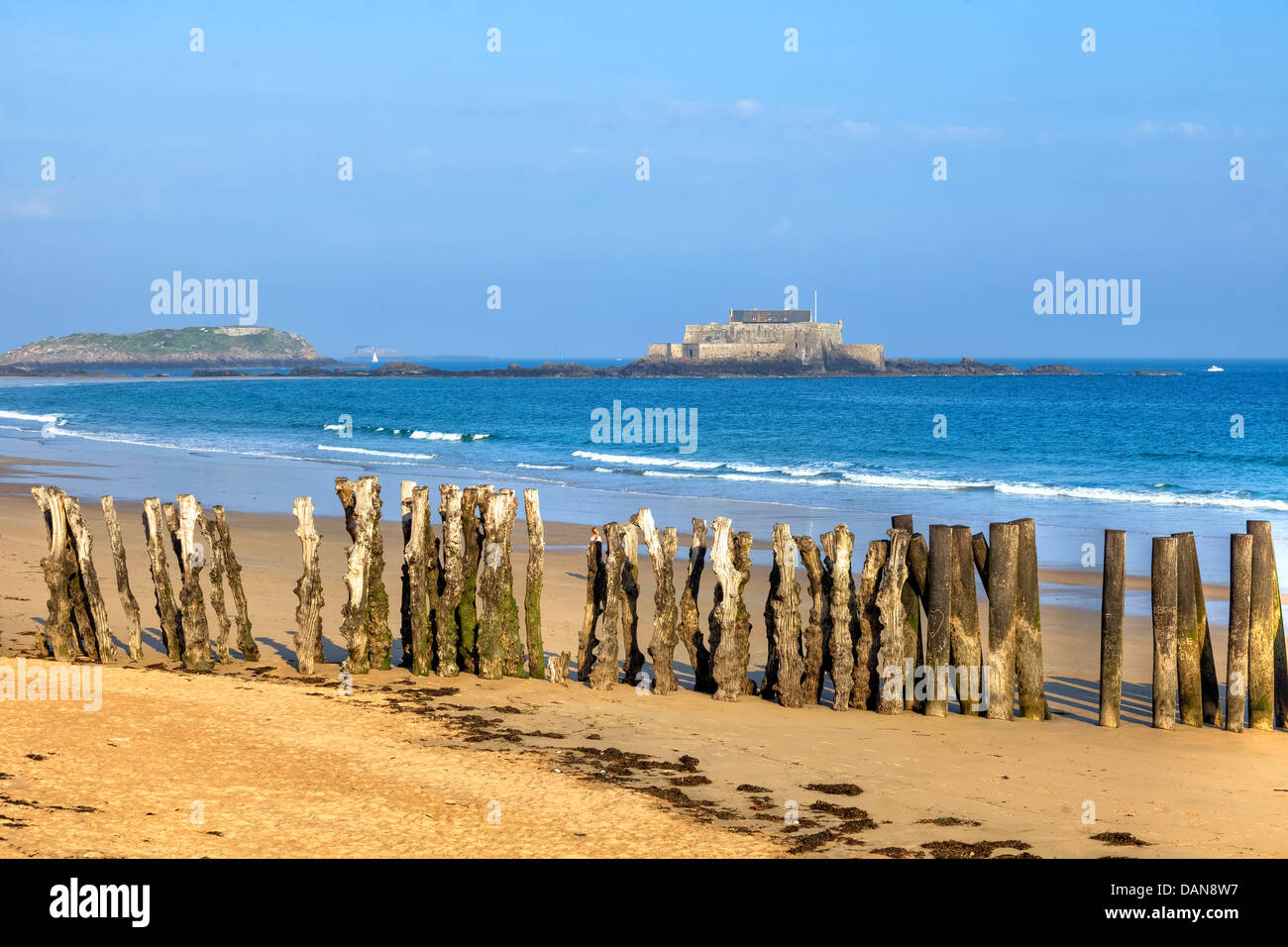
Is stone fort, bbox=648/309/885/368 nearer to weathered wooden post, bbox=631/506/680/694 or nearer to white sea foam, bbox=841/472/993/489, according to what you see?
white sea foam, bbox=841/472/993/489

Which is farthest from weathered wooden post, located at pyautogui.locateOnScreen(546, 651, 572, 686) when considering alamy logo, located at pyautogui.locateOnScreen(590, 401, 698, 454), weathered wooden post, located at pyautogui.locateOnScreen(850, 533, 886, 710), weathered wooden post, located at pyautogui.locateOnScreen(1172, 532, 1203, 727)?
alamy logo, located at pyautogui.locateOnScreen(590, 401, 698, 454)

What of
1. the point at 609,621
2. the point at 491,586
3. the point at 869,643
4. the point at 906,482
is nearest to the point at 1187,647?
the point at 869,643

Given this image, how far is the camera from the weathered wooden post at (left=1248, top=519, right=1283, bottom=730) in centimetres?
802

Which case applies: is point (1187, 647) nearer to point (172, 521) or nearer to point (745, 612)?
point (745, 612)

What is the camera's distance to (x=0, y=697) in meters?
7.32

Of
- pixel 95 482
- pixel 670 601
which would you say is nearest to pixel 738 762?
pixel 670 601

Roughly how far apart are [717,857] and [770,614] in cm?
346

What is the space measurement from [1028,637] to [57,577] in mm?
7267

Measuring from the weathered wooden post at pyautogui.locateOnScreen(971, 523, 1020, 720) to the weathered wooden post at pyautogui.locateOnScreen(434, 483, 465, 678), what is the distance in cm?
392

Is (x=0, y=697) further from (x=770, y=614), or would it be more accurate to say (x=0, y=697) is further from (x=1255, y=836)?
(x=1255, y=836)

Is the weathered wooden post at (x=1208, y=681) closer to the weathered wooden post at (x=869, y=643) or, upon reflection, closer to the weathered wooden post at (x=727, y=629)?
the weathered wooden post at (x=869, y=643)

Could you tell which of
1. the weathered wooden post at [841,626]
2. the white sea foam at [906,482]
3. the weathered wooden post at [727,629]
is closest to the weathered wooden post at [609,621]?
the weathered wooden post at [727,629]

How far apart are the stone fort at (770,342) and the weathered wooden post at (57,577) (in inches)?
5338
